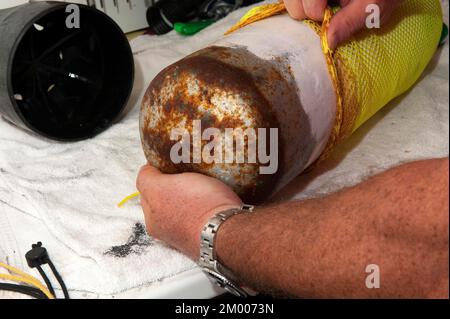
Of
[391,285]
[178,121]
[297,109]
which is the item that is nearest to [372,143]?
[297,109]

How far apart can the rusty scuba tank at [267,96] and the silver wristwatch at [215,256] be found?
0.09 metres

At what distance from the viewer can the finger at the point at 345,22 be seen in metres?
0.89

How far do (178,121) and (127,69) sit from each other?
425mm

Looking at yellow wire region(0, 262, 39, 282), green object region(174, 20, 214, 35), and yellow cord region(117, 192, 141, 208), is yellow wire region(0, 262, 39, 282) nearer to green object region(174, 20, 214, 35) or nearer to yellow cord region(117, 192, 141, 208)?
yellow cord region(117, 192, 141, 208)

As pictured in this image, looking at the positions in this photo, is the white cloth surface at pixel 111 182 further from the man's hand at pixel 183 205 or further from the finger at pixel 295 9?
the finger at pixel 295 9

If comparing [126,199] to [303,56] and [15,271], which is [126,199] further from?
[303,56]

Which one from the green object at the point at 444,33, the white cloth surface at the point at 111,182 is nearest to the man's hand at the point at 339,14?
the white cloth surface at the point at 111,182

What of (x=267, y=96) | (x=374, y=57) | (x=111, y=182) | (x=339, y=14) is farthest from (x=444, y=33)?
(x=111, y=182)

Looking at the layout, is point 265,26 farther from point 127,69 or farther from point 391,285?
point 391,285

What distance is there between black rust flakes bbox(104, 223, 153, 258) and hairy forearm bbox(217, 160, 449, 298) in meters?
0.24

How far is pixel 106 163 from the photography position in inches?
41.8

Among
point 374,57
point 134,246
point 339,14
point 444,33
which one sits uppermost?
point 339,14

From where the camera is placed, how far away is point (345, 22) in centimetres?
90

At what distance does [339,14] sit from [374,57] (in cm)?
14
